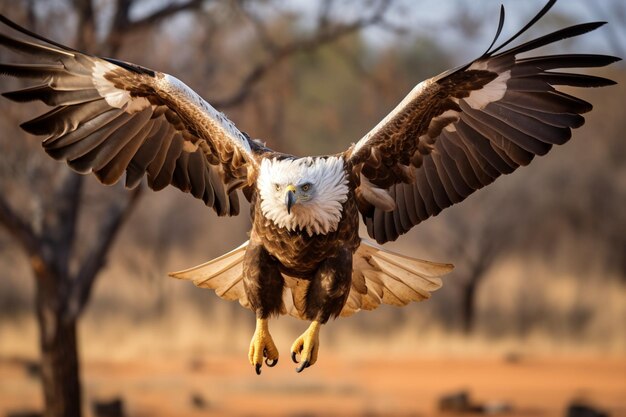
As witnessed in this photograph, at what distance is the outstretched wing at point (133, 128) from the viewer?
545 cm

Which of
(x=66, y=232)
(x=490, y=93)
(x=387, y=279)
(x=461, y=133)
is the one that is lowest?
(x=387, y=279)

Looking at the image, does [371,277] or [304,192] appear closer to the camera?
[304,192]

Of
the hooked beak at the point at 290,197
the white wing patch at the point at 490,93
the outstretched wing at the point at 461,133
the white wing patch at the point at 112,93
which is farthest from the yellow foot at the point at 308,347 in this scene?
the white wing patch at the point at 112,93

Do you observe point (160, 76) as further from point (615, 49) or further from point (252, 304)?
point (615, 49)

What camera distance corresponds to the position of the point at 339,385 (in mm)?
13398

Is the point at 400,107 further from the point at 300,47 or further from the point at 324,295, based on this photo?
the point at 300,47

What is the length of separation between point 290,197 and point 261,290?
64cm

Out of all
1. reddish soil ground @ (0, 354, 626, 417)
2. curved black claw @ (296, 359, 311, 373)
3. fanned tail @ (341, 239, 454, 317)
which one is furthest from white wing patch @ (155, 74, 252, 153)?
reddish soil ground @ (0, 354, 626, 417)

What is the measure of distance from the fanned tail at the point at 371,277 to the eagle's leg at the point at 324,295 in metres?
0.53

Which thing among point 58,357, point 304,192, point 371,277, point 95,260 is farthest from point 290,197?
point 58,357

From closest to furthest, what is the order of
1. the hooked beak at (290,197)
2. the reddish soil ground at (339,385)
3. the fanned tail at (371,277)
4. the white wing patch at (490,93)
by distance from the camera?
1. the hooked beak at (290,197)
2. the white wing patch at (490,93)
3. the fanned tail at (371,277)
4. the reddish soil ground at (339,385)

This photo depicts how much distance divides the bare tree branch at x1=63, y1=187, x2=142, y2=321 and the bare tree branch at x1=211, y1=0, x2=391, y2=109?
1.50m

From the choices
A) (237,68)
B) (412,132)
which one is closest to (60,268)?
(237,68)

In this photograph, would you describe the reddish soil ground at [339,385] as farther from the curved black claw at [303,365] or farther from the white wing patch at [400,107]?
the white wing patch at [400,107]
